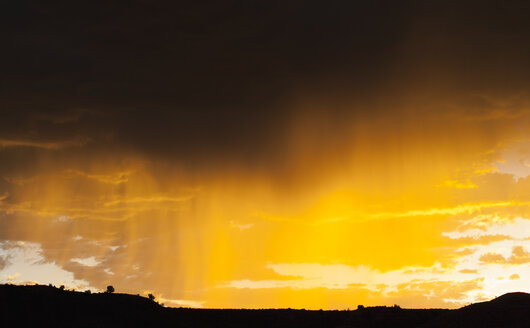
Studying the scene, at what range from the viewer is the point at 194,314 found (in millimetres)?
75938

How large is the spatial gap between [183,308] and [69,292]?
17097 millimetres

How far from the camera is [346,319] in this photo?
7381 centimetres

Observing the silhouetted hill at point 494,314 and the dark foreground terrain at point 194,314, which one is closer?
the dark foreground terrain at point 194,314

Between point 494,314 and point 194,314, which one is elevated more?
point 494,314

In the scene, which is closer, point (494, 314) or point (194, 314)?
point (494, 314)

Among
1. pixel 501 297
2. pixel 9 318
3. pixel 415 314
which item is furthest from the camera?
pixel 415 314

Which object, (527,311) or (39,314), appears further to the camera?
(527,311)

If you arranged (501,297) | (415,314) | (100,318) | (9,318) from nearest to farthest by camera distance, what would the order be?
1. (9,318)
2. (100,318)
3. (501,297)
4. (415,314)

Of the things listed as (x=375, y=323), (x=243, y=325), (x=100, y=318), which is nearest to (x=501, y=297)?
(x=375, y=323)

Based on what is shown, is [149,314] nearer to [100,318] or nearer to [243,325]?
[100,318]

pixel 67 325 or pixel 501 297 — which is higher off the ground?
pixel 501 297

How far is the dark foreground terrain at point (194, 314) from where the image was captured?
60875 millimetres

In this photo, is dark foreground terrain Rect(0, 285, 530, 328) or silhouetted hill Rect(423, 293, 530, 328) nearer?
dark foreground terrain Rect(0, 285, 530, 328)

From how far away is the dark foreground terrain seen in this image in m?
60.9
